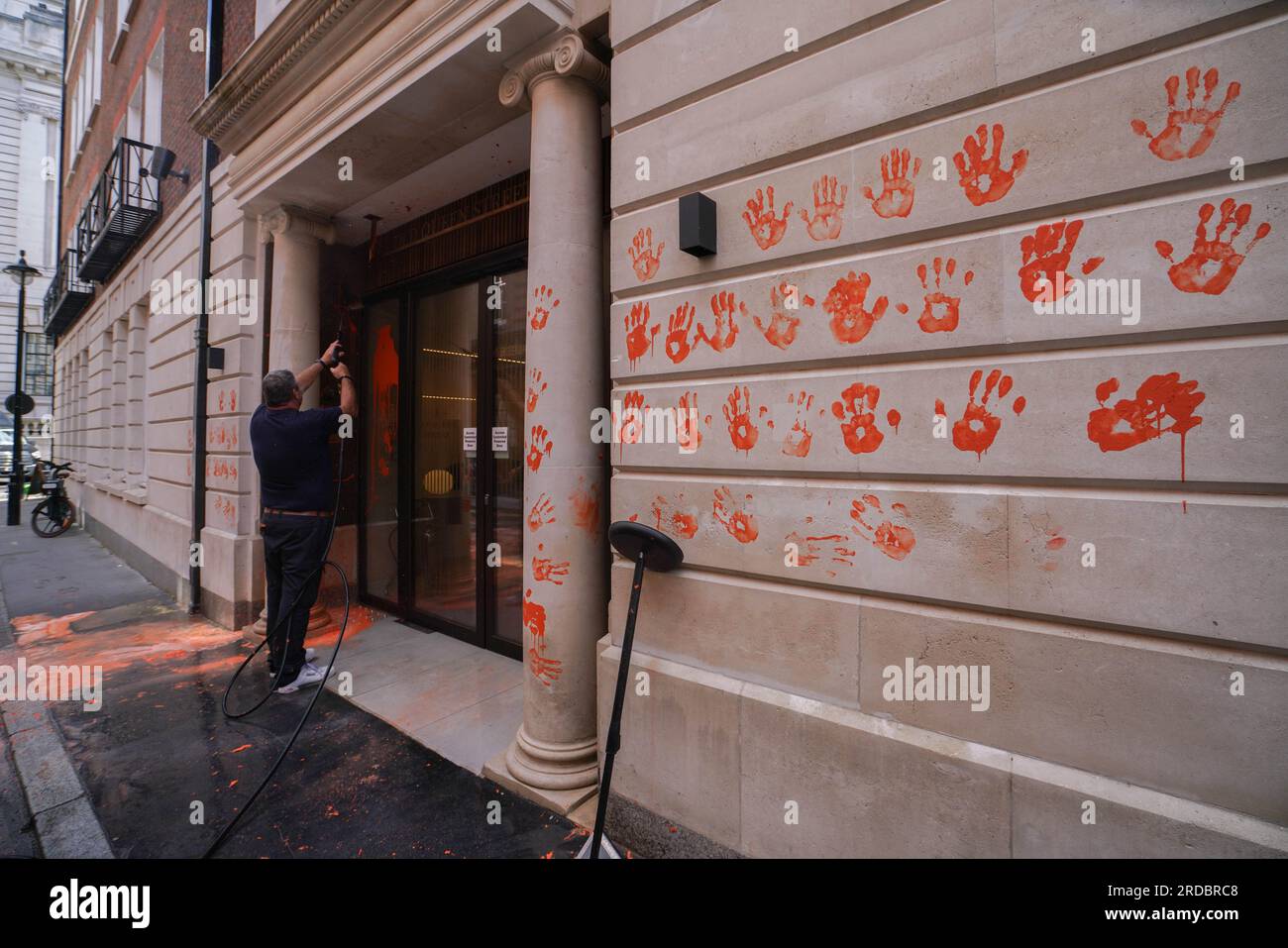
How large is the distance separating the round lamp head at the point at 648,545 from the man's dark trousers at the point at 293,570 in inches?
136

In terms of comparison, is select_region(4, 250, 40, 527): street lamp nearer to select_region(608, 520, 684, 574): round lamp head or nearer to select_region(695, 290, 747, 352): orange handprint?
select_region(608, 520, 684, 574): round lamp head

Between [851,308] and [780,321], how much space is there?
1.08ft

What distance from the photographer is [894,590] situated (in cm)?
233

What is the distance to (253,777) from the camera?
3.53m

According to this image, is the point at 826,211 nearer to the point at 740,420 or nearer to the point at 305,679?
the point at 740,420

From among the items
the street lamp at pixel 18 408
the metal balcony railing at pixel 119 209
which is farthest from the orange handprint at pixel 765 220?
the street lamp at pixel 18 408

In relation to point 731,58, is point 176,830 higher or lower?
lower

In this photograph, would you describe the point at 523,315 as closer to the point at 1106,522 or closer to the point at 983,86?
the point at 983,86

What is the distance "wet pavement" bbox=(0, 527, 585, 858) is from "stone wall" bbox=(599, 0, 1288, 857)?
989 mm

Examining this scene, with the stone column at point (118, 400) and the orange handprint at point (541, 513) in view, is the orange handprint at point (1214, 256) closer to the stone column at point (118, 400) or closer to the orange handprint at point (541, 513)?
the orange handprint at point (541, 513)

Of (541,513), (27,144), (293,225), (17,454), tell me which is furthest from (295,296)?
(27,144)

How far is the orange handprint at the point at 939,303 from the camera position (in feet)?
7.30
